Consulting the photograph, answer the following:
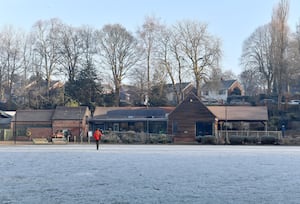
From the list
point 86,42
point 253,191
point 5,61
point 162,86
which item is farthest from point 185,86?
point 253,191

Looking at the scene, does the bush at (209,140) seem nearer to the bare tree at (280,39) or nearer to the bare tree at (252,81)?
the bare tree at (280,39)

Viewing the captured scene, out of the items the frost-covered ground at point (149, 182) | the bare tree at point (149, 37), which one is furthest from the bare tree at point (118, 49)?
the frost-covered ground at point (149, 182)

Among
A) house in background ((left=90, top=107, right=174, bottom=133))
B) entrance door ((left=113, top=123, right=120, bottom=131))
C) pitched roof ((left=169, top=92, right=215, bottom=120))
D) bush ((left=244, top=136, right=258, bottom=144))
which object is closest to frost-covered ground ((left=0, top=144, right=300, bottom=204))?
bush ((left=244, top=136, right=258, bottom=144))

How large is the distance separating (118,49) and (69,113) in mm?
15753

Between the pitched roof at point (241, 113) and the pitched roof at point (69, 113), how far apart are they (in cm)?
1815

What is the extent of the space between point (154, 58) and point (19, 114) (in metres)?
22.2

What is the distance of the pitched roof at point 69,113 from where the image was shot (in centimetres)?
6744

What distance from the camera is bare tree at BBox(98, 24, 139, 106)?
78.9 meters

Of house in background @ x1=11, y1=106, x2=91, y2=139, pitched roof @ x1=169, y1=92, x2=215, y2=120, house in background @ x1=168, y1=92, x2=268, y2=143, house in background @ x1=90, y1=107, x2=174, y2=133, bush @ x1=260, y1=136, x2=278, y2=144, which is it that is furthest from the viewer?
house in background @ x1=90, y1=107, x2=174, y2=133

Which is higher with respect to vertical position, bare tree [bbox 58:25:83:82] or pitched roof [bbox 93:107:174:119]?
bare tree [bbox 58:25:83:82]

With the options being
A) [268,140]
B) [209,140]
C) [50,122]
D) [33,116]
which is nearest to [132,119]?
[50,122]

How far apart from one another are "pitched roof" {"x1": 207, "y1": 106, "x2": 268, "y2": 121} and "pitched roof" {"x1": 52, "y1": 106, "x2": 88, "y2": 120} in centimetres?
1815

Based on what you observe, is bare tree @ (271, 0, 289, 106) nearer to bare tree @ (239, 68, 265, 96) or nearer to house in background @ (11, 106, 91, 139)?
bare tree @ (239, 68, 265, 96)

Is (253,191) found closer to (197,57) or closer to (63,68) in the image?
(197,57)
